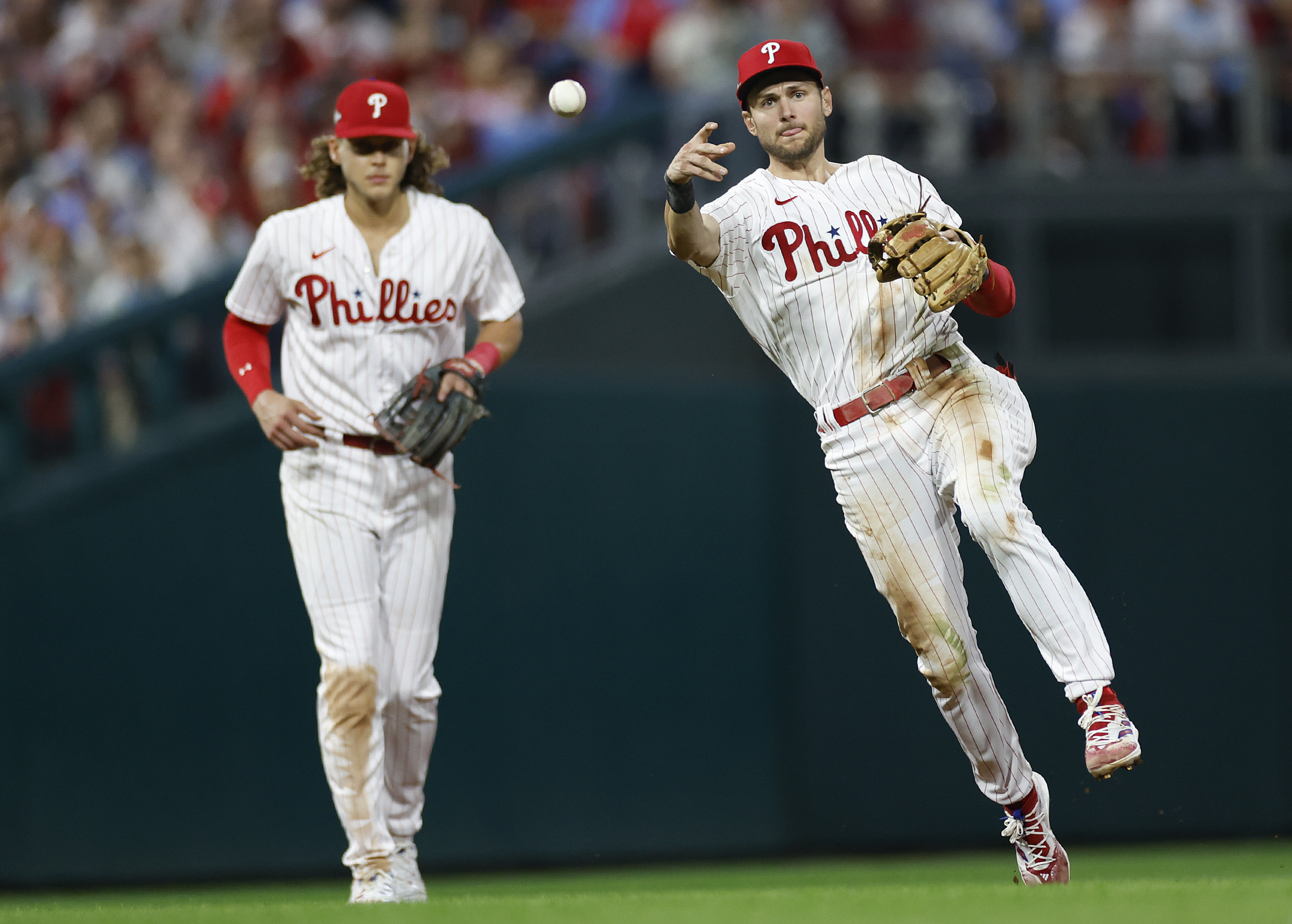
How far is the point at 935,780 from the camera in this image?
744 cm

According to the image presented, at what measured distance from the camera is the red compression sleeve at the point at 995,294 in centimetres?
479

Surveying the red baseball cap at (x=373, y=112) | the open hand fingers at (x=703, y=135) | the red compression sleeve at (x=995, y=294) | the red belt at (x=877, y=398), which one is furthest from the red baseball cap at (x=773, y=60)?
the red baseball cap at (x=373, y=112)

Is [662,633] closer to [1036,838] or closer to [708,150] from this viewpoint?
[1036,838]

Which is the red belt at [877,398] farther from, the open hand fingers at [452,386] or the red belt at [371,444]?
the red belt at [371,444]

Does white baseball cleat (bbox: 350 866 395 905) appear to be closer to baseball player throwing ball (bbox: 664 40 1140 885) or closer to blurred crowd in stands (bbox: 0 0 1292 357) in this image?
baseball player throwing ball (bbox: 664 40 1140 885)

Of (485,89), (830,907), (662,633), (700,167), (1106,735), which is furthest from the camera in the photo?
(485,89)

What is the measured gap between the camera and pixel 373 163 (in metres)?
5.23

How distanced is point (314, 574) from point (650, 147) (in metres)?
3.13

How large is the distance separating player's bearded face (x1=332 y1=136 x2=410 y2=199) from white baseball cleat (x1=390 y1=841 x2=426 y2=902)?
6.56 ft

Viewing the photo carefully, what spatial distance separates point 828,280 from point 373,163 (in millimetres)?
1469

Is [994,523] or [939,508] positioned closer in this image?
Result: [994,523]

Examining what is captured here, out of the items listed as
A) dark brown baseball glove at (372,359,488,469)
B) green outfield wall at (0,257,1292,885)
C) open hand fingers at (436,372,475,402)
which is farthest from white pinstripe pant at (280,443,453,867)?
green outfield wall at (0,257,1292,885)

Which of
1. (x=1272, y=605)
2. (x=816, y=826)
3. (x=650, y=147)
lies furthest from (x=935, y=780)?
(x=650, y=147)

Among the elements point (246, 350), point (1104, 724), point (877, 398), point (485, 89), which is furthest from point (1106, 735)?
point (485, 89)
